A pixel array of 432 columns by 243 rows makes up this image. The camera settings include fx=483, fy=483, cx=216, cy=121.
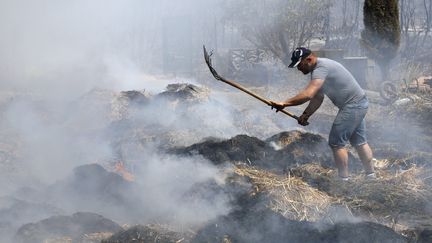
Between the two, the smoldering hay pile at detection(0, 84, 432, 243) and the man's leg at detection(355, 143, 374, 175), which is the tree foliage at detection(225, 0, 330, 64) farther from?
the man's leg at detection(355, 143, 374, 175)

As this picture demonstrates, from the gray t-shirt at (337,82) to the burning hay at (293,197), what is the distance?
3.05 feet

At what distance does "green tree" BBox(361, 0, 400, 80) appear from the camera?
11.8 m

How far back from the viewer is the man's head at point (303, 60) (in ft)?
15.4

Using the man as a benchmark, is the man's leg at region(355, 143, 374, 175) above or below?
below

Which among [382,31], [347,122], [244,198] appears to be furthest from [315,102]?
[382,31]

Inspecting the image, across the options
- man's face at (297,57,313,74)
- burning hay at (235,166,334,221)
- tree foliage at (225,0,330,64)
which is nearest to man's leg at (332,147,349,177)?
burning hay at (235,166,334,221)

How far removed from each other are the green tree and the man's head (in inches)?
313

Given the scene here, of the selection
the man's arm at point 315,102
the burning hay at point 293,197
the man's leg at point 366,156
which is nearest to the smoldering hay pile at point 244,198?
the burning hay at point 293,197

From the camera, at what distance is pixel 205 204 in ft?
14.9

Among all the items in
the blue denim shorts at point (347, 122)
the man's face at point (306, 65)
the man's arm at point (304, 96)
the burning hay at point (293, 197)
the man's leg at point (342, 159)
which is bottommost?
the burning hay at point (293, 197)

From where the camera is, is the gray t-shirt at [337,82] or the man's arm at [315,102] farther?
the man's arm at [315,102]

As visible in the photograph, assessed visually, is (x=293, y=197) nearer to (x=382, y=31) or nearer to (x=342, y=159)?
(x=342, y=159)

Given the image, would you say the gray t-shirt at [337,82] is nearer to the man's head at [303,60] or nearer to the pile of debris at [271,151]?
the man's head at [303,60]

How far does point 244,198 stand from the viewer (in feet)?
14.9
